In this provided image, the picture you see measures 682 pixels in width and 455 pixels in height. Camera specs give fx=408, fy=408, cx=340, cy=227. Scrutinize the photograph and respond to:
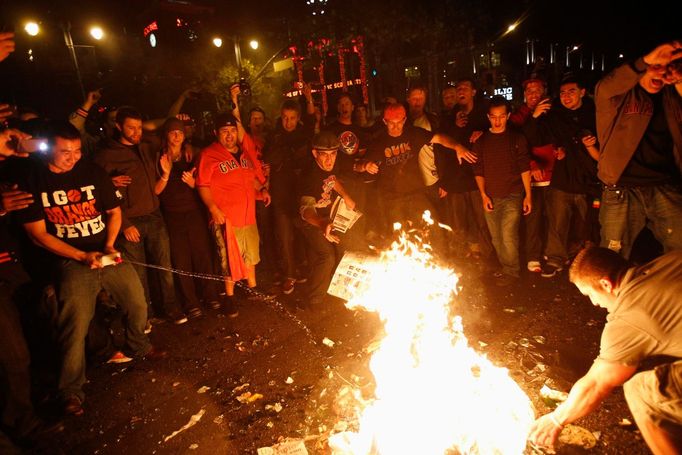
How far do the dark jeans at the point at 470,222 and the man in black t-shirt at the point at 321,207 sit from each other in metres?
2.02

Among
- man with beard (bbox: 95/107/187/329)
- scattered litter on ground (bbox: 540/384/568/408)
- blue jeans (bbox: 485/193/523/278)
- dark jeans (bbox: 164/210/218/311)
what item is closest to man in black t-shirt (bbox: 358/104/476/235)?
blue jeans (bbox: 485/193/523/278)

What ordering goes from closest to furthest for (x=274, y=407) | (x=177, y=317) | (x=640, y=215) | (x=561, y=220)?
(x=274, y=407) < (x=640, y=215) < (x=177, y=317) < (x=561, y=220)

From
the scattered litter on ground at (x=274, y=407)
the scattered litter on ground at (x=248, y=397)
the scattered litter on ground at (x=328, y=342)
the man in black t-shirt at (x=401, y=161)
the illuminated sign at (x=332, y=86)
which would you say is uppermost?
the illuminated sign at (x=332, y=86)

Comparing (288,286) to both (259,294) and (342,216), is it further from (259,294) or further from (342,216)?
(342,216)

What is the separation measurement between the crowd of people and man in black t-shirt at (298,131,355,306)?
0.02 m

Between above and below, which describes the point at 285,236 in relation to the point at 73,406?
above

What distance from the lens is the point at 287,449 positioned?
11.2 ft

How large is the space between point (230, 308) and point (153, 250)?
1.36 meters

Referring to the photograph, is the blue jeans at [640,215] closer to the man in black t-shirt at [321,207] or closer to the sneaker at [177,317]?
the man in black t-shirt at [321,207]

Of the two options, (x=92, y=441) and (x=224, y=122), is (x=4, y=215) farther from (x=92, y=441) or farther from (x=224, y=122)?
(x=224, y=122)

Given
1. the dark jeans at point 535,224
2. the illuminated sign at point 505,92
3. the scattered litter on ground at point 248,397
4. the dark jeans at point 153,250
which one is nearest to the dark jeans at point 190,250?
the dark jeans at point 153,250

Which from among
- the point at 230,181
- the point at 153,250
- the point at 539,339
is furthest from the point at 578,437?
the point at 153,250

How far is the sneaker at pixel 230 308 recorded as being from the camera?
601 centimetres

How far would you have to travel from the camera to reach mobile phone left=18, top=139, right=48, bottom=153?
4011 mm
